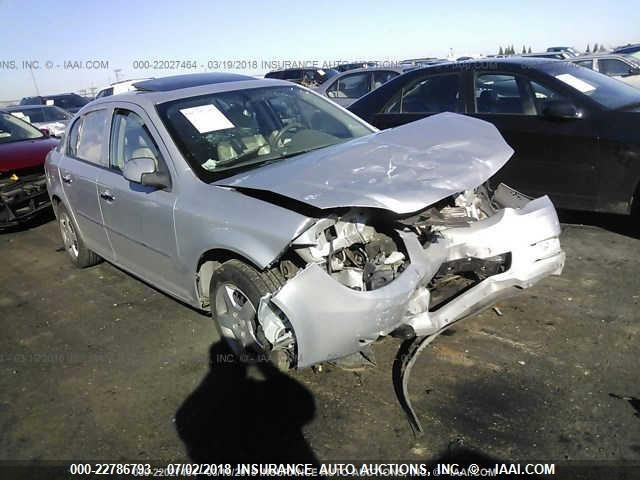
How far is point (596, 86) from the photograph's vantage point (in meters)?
4.88

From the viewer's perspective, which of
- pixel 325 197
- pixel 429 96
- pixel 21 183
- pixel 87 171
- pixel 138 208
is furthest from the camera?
pixel 21 183

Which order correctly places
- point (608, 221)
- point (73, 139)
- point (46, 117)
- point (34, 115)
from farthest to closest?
point (46, 117) → point (34, 115) → point (608, 221) → point (73, 139)

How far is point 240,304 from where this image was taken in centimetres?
310

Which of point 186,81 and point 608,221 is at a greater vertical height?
point 186,81

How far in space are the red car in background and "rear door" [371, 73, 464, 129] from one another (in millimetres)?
4283

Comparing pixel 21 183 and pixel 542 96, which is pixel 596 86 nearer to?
pixel 542 96

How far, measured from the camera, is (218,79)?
13.6 ft

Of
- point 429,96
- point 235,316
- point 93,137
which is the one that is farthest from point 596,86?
point 93,137

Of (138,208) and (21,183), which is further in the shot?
(21,183)

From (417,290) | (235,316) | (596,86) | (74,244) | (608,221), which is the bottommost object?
(608,221)

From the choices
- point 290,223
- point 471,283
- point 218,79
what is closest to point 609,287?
point 471,283

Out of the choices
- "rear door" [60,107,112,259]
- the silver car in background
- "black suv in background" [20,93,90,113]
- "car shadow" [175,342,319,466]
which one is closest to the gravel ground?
"car shadow" [175,342,319,466]

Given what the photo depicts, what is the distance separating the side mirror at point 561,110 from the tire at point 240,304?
3.17 m

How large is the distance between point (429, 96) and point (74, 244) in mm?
3935
